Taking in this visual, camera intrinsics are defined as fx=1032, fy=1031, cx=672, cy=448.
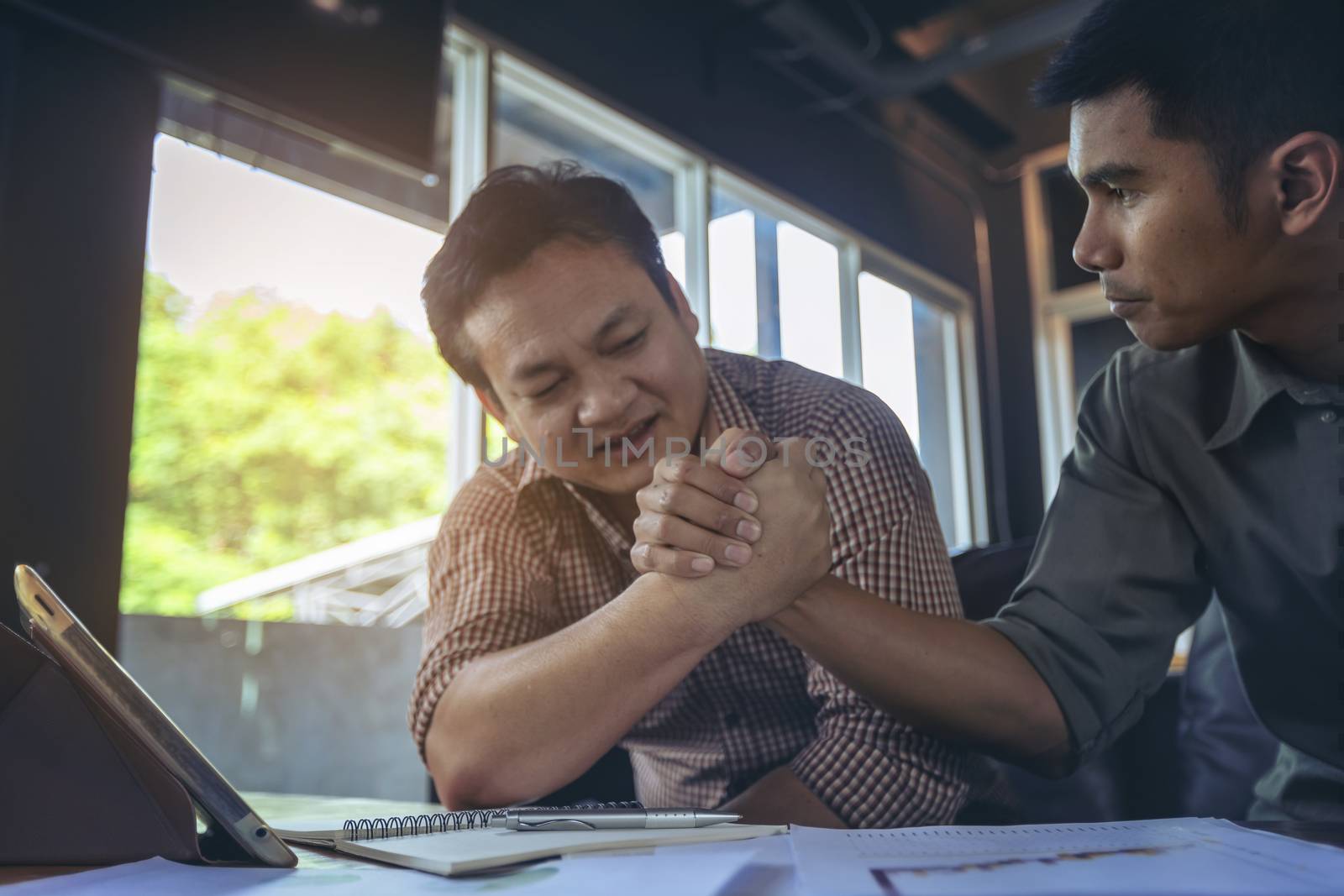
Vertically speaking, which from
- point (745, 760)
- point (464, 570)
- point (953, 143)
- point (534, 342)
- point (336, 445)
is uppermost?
point (953, 143)

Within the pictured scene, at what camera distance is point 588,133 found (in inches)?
133

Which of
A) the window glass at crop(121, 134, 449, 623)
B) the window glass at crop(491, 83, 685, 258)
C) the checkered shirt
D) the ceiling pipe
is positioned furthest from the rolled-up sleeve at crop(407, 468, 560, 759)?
the ceiling pipe

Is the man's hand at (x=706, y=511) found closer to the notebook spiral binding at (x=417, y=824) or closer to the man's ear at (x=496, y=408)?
the notebook spiral binding at (x=417, y=824)

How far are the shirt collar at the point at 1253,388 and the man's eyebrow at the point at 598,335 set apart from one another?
1.89 ft

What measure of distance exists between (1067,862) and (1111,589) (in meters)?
0.55

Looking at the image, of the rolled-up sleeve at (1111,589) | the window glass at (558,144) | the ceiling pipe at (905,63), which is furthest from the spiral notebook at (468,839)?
the ceiling pipe at (905,63)

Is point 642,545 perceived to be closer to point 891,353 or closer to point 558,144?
point 891,353

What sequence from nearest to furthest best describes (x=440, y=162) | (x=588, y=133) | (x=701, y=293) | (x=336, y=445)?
(x=701, y=293) < (x=440, y=162) < (x=588, y=133) < (x=336, y=445)

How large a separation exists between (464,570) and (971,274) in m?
3.66

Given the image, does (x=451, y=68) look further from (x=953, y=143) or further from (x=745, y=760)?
(x=953, y=143)

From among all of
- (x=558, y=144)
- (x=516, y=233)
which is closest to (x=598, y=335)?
(x=516, y=233)

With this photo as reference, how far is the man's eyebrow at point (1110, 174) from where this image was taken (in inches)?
32.8

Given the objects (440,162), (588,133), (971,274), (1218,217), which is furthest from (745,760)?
(971,274)

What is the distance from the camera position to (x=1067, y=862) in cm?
47
